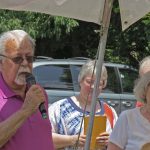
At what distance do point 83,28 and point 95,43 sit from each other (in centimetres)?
54

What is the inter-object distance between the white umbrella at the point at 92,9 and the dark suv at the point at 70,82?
4.53 meters

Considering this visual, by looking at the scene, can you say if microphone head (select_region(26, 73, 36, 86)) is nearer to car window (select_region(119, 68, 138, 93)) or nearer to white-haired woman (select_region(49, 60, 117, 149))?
white-haired woman (select_region(49, 60, 117, 149))

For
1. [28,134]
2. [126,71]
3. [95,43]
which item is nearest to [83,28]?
[95,43]

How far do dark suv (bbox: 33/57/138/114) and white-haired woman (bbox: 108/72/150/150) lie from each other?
14.4 feet

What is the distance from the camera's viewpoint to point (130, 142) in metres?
3.50

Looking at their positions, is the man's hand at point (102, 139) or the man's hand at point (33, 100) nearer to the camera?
the man's hand at point (33, 100)

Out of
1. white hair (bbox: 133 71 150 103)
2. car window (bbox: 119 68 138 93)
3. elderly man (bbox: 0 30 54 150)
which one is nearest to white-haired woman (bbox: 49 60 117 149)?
white hair (bbox: 133 71 150 103)

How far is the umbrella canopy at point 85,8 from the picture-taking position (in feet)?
10.9

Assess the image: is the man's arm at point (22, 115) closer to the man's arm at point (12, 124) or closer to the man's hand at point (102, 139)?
the man's arm at point (12, 124)

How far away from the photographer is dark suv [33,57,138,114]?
814 cm

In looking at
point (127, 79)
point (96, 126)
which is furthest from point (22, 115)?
point (127, 79)

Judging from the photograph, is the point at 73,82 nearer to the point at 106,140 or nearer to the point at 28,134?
the point at 106,140

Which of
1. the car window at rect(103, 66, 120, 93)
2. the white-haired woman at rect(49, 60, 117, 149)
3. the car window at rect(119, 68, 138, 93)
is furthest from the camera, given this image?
the car window at rect(119, 68, 138, 93)

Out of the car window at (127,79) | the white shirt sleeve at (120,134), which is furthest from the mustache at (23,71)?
the car window at (127,79)
